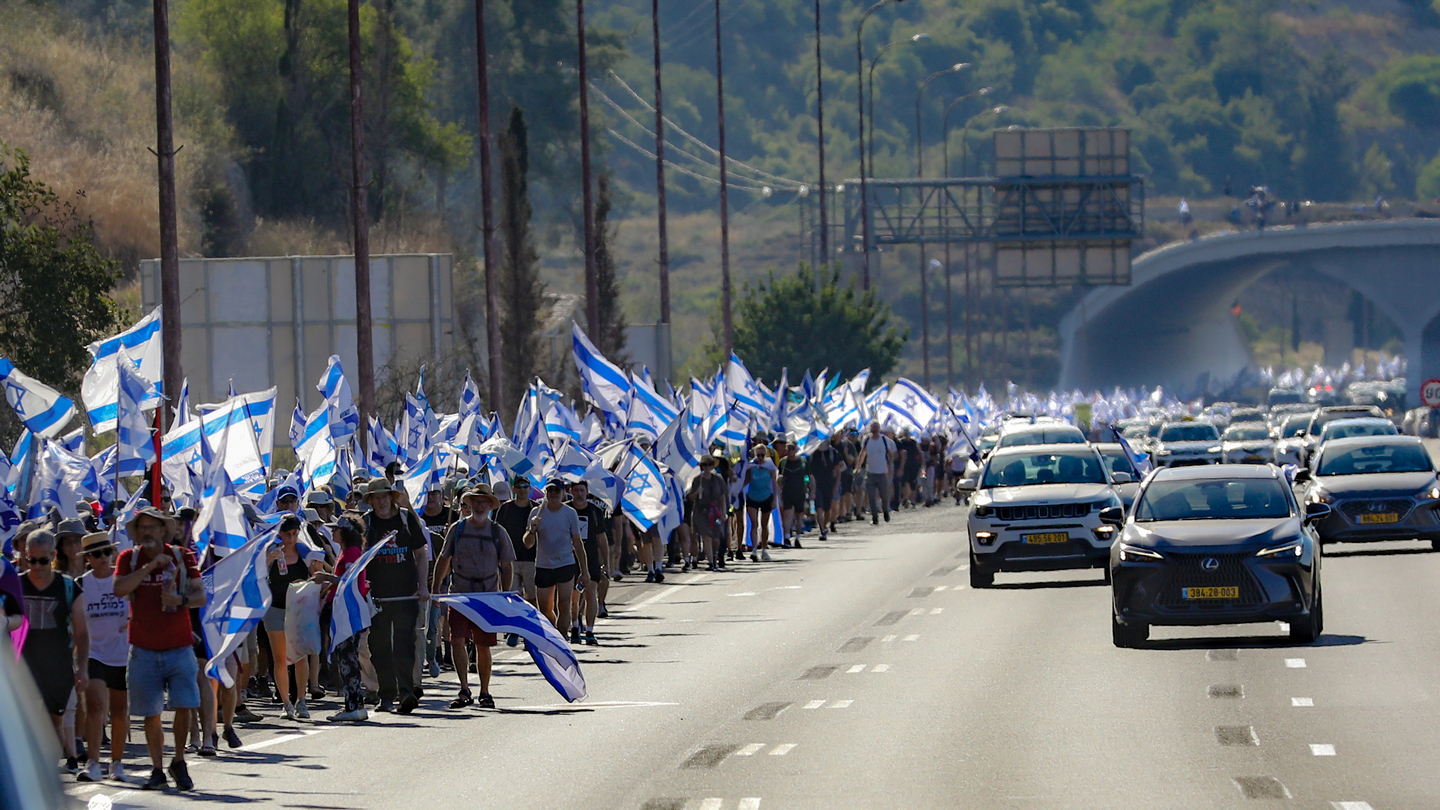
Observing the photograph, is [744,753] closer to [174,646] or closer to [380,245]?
[174,646]

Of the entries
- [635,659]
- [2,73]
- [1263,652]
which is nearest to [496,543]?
[635,659]

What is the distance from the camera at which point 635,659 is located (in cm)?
1952

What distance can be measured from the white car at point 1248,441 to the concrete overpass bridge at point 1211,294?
2813 inches

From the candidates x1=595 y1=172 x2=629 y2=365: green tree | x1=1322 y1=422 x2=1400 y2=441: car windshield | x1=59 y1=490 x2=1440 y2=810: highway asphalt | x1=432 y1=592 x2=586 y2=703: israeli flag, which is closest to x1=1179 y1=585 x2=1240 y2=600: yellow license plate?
x1=59 y1=490 x2=1440 y2=810: highway asphalt

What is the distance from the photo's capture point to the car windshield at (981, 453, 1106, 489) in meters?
26.0

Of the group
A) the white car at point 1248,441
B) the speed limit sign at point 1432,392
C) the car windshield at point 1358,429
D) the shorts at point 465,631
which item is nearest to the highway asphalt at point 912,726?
the shorts at point 465,631

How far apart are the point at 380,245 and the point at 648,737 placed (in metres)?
46.5

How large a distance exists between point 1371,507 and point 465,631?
14.4 m

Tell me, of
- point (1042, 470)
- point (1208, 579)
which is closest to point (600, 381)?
point (1042, 470)

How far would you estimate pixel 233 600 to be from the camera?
47.3ft

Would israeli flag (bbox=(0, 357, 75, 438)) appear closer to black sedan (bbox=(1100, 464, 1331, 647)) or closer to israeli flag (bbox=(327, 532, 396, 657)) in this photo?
israeli flag (bbox=(327, 532, 396, 657))

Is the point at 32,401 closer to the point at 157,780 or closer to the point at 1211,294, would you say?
the point at 157,780

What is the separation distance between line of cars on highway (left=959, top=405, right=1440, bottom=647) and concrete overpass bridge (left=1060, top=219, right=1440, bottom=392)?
95.1 meters

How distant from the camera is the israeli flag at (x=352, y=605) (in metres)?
15.8
